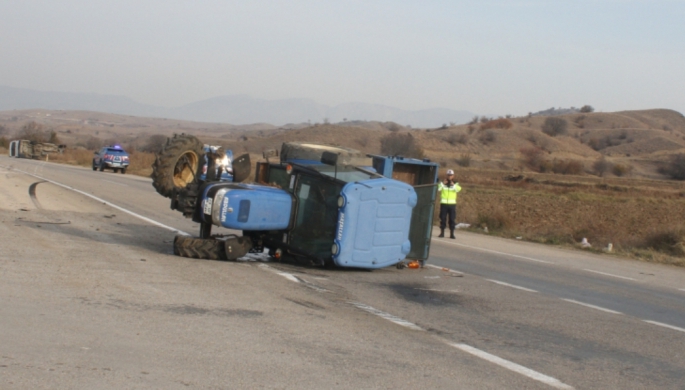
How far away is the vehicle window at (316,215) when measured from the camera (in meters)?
10.6

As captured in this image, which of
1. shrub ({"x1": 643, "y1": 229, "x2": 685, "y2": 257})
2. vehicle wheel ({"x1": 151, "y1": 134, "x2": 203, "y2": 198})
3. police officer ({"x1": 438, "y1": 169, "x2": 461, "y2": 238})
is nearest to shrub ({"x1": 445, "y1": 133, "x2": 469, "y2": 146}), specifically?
shrub ({"x1": 643, "y1": 229, "x2": 685, "y2": 257})

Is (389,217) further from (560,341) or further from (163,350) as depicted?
(163,350)

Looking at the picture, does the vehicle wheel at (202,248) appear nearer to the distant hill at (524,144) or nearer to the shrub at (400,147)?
the distant hill at (524,144)

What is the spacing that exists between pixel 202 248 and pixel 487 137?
99.5m

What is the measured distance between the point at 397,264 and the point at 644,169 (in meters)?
80.8

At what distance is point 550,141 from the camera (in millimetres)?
107625

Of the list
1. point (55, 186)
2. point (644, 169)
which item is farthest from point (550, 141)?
point (55, 186)

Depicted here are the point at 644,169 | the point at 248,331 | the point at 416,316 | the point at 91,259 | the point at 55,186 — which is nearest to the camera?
the point at 248,331

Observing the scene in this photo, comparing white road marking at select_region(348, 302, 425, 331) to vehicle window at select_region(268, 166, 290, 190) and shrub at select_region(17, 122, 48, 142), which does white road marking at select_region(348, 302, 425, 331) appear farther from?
shrub at select_region(17, 122, 48, 142)

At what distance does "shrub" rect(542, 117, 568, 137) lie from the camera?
12550cm

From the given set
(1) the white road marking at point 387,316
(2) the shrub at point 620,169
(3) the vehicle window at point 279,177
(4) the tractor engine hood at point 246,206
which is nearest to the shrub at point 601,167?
(2) the shrub at point 620,169

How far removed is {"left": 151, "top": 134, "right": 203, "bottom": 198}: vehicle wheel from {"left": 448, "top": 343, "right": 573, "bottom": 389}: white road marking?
235 inches

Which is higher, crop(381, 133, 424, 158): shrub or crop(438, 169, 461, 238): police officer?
crop(381, 133, 424, 158): shrub

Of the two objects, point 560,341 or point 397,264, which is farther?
point 397,264
